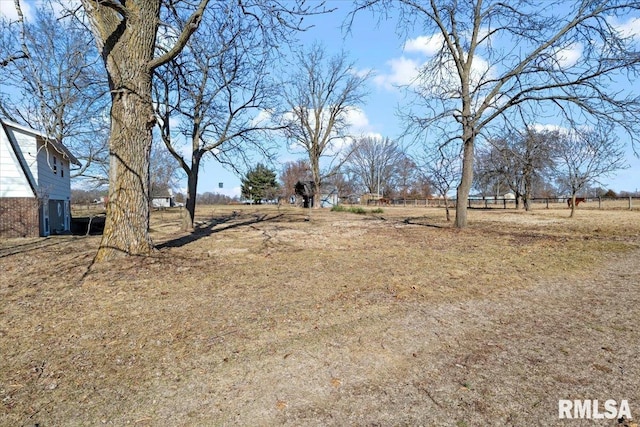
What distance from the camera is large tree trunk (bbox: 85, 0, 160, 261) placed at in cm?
704

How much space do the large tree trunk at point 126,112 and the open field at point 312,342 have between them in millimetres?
745

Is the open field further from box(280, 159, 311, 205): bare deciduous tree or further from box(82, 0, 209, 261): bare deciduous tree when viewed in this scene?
box(280, 159, 311, 205): bare deciduous tree

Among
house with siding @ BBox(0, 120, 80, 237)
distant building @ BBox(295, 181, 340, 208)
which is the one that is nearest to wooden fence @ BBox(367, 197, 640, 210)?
distant building @ BBox(295, 181, 340, 208)

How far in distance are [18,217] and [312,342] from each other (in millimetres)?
14952

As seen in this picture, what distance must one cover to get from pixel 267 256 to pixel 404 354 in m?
5.63

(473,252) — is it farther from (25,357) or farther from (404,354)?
(25,357)

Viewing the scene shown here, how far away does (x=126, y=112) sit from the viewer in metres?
7.11

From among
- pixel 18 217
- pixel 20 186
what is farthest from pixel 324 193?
pixel 18 217

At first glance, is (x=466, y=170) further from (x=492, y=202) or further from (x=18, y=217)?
(x=492, y=202)

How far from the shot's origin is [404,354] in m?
3.42

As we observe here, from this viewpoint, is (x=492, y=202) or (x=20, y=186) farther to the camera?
(x=492, y=202)

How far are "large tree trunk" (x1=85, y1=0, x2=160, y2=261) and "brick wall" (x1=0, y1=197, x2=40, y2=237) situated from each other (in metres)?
9.38

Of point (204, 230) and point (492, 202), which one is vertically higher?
point (492, 202)

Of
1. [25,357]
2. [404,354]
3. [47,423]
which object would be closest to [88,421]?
[47,423]
